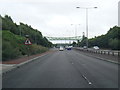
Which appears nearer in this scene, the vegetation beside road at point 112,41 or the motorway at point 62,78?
the motorway at point 62,78

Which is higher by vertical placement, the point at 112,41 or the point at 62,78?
the point at 112,41

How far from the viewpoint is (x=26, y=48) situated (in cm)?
5209

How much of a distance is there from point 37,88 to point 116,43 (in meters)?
82.1

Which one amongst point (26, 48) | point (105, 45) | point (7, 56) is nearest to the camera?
point (7, 56)

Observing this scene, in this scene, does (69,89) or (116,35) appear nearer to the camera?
(69,89)

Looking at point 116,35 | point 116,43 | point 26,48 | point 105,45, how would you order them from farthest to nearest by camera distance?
point 105,45, point 116,35, point 116,43, point 26,48

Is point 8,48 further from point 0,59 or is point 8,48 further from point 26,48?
point 26,48

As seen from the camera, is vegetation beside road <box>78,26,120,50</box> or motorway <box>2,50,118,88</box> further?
vegetation beside road <box>78,26,120,50</box>

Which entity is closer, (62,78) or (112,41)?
(62,78)

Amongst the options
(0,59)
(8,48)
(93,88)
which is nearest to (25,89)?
(93,88)

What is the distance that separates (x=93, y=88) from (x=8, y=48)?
24.5 m

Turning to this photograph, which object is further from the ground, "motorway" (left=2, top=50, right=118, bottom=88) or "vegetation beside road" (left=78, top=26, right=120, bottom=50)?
"vegetation beside road" (left=78, top=26, right=120, bottom=50)

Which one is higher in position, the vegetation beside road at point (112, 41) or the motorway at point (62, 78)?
the vegetation beside road at point (112, 41)

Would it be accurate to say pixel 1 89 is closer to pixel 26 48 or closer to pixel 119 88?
pixel 119 88
